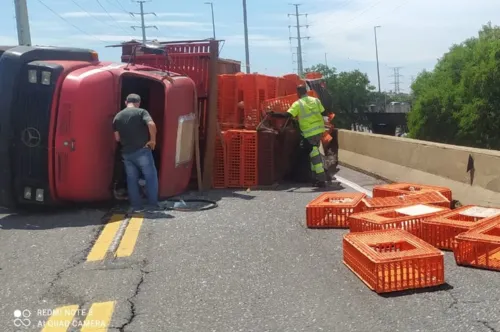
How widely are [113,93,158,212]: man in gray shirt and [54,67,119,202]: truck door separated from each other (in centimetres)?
22

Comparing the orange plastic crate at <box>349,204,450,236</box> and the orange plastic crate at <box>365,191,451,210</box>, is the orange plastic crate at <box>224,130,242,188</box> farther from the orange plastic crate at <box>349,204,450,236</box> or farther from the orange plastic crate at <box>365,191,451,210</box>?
the orange plastic crate at <box>349,204,450,236</box>

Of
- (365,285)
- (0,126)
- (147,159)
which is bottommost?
(365,285)

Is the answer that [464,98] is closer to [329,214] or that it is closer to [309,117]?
[309,117]

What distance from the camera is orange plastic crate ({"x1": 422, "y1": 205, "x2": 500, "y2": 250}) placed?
607 cm

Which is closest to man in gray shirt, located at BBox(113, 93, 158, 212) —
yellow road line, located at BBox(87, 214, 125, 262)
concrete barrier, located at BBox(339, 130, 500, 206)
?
yellow road line, located at BBox(87, 214, 125, 262)

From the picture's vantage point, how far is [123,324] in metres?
4.44

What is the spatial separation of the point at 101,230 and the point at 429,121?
4046cm

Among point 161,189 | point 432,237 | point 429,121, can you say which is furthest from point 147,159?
point 429,121

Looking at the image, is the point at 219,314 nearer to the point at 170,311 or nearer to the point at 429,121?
the point at 170,311

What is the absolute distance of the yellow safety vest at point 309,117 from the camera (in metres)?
11.2

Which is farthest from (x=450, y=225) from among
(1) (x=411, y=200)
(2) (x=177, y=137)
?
(2) (x=177, y=137)

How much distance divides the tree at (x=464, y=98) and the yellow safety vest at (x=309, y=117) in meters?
29.5

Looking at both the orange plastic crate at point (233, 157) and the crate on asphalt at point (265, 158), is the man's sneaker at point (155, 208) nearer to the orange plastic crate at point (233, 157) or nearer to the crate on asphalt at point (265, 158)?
the orange plastic crate at point (233, 157)

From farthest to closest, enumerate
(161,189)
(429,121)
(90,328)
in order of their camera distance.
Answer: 1. (429,121)
2. (161,189)
3. (90,328)
